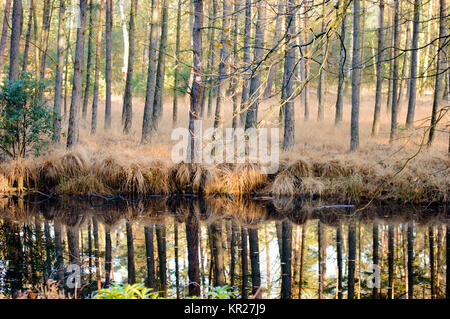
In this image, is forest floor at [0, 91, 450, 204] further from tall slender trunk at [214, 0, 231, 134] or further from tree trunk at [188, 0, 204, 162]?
tall slender trunk at [214, 0, 231, 134]

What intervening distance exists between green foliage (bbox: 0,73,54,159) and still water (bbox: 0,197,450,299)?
1.75 m

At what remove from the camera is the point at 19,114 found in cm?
1266

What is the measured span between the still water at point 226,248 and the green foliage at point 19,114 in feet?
5.75

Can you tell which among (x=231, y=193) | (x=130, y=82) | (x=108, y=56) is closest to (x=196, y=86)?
(x=231, y=193)

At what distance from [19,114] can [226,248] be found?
25.2 feet

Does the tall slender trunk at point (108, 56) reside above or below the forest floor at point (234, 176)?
above

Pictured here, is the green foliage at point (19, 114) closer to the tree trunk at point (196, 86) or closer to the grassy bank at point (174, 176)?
the grassy bank at point (174, 176)

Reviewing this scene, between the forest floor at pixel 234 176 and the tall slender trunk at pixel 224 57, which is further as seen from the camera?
the forest floor at pixel 234 176

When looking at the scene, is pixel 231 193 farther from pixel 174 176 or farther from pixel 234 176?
pixel 174 176

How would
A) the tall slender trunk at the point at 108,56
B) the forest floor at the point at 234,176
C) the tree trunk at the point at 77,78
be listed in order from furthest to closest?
the tall slender trunk at the point at 108,56 < the tree trunk at the point at 77,78 < the forest floor at the point at 234,176

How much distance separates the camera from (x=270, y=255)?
807cm

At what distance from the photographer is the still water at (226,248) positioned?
6.52 m

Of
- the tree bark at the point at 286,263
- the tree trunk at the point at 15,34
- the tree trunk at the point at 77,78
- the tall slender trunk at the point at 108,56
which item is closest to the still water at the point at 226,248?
the tree bark at the point at 286,263
